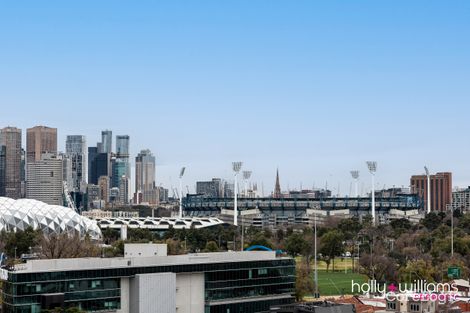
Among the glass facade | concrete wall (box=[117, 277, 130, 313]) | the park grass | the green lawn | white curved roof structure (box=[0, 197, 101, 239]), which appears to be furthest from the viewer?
white curved roof structure (box=[0, 197, 101, 239])

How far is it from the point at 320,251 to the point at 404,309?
64.7m

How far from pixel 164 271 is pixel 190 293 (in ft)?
10.5

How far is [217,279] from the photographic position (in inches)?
2554

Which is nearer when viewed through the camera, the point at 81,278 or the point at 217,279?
the point at 81,278

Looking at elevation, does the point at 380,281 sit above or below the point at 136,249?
below

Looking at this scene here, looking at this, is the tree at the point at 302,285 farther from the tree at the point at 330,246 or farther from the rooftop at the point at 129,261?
the tree at the point at 330,246

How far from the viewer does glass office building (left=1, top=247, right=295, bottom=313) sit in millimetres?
56125

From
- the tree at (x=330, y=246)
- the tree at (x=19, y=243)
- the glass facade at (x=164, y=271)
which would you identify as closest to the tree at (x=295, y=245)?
the tree at (x=330, y=246)

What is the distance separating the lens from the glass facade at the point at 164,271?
55.8 m

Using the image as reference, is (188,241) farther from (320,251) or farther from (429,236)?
(429,236)

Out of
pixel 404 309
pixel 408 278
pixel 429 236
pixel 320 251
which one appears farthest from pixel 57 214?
Result: pixel 404 309

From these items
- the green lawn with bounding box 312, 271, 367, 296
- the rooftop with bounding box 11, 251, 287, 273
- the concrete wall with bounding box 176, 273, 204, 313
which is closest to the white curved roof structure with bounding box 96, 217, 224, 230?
the green lawn with bounding box 312, 271, 367, 296

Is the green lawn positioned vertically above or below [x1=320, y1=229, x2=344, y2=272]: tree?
below

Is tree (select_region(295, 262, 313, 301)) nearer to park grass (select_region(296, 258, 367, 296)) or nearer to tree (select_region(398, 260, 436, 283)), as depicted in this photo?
park grass (select_region(296, 258, 367, 296))
